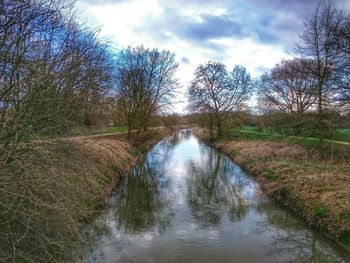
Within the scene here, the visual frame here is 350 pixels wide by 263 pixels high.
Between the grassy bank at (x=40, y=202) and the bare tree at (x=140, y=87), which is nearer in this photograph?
the grassy bank at (x=40, y=202)

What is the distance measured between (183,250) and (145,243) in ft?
3.91

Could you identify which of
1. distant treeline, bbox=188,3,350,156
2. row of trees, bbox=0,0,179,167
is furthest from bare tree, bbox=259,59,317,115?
row of trees, bbox=0,0,179,167

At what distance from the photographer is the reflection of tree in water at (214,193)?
1351cm

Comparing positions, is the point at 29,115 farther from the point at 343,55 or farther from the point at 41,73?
the point at 343,55

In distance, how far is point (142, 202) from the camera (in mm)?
15133

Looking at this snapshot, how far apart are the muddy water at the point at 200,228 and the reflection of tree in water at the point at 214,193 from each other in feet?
0.12

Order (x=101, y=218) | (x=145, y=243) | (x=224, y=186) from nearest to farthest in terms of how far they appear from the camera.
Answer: (x=145, y=243) < (x=101, y=218) < (x=224, y=186)

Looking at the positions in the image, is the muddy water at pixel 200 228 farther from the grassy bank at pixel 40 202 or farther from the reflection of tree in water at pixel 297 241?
the grassy bank at pixel 40 202

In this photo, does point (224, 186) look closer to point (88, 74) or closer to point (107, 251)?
point (107, 251)

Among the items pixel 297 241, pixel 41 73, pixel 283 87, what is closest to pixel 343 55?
pixel 297 241

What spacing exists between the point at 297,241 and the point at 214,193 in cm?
659

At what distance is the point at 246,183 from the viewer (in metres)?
19.5

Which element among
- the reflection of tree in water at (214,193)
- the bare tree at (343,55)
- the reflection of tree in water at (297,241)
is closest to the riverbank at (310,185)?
the reflection of tree in water at (297,241)

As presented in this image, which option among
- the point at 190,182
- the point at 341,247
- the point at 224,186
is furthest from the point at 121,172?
the point at 341,247
